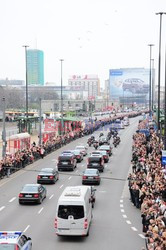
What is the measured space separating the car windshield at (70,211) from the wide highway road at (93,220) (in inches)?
41.8

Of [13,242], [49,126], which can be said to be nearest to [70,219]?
[13,242]

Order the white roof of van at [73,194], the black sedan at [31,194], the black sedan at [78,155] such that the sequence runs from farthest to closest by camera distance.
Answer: the black sedan at [78,155] < the black sedan at [31,194] < the white roof of van at [73,194]

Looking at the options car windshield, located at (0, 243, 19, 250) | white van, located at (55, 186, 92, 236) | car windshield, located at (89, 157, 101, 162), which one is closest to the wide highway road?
white van, located at (55, 186, 92, 236)

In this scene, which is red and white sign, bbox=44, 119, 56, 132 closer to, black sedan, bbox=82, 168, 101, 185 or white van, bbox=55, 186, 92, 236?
black sedan, bbox=82, 168, 101, 185

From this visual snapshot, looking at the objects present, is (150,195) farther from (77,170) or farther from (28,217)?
Answer: (77,170)

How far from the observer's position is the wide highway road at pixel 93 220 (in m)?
19.8

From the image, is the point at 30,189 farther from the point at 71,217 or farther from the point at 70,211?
the point at 71,217

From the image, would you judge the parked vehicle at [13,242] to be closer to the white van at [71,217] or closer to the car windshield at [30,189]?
the white van at [71,217]

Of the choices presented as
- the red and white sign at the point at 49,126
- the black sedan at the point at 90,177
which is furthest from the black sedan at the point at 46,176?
the red and white sign at the point at 49,126

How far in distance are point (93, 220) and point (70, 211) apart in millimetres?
4618

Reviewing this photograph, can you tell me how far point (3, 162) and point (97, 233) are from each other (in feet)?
60.5

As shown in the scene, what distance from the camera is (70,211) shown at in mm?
19797

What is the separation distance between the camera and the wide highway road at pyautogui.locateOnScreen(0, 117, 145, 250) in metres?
19.8

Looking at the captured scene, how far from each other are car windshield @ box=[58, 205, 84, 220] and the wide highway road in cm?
106
